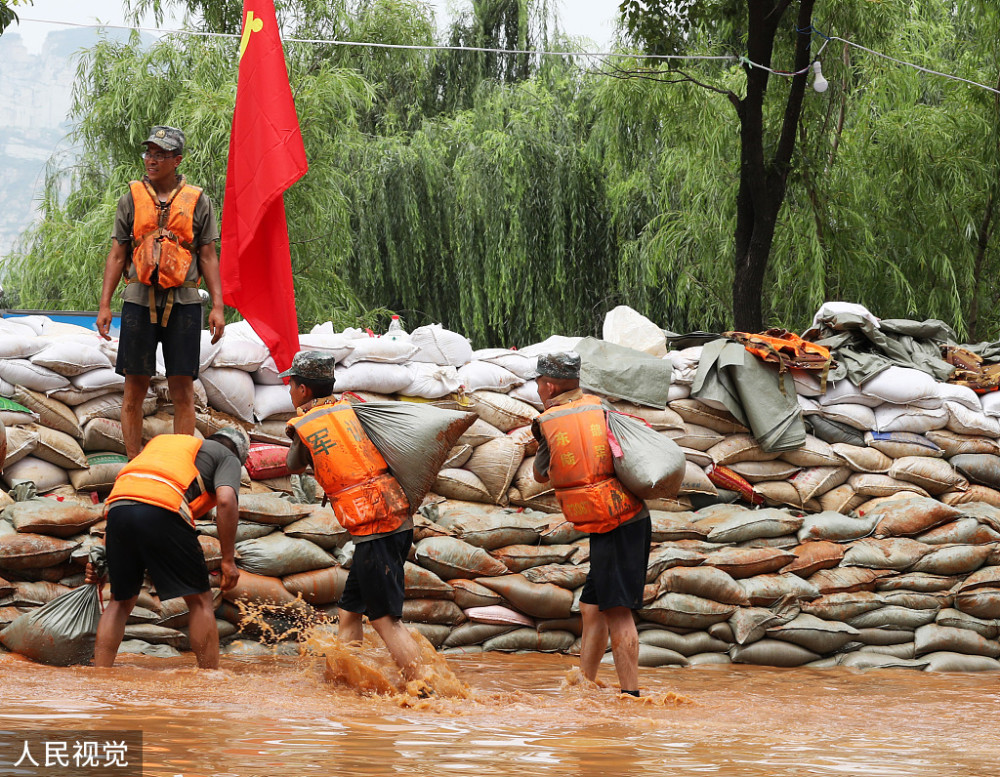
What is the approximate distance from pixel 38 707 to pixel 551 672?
8.23 ft

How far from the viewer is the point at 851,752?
3.13m

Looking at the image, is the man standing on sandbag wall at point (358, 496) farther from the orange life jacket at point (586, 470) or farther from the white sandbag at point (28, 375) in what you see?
the white sandbag at point (28, 375)

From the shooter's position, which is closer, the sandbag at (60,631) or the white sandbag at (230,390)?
the sandbag at (60,631)

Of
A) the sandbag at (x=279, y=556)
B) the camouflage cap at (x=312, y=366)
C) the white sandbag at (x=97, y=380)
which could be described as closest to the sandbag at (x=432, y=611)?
the sandbag at (x=279, y=556)

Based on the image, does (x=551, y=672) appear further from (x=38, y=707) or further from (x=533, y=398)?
(x=38, y=707)

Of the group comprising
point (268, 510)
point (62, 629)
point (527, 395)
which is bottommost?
point (62, 629)

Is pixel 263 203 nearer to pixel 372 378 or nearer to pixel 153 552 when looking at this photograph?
pixel 372 378

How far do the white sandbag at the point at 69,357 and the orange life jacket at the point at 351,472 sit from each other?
1.92 metres

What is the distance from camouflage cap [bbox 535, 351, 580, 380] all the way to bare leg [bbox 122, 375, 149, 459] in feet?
6.54

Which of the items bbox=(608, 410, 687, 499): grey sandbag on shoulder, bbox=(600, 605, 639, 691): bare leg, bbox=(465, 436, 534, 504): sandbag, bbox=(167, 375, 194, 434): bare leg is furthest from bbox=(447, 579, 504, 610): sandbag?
bbox=(167, 375, 194, 434): bare leg

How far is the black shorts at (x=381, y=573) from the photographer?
13.6 ft

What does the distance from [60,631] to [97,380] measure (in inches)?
65.1

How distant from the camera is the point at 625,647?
14.1ft

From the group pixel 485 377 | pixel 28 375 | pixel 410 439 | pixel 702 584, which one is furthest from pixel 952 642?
pixel 28 375
